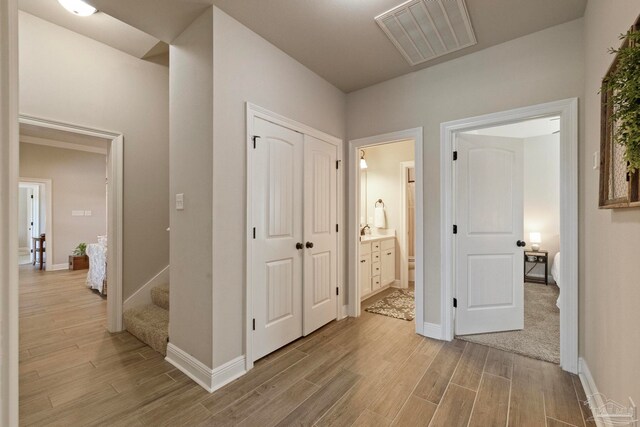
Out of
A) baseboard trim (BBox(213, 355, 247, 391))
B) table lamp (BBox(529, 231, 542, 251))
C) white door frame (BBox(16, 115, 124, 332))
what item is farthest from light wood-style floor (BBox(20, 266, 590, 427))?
table lamp (BBox(529, 231, 542, 251))

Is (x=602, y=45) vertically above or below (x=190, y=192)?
above

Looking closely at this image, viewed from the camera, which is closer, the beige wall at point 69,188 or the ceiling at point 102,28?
the ceiling at point 102,28

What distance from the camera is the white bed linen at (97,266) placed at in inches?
161

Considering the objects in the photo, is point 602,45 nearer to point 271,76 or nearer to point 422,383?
point 271,76

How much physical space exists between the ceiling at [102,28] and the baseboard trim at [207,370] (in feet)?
9.94

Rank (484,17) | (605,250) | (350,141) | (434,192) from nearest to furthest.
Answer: (605,250) → (484,17) → (434,192) → (350,141)

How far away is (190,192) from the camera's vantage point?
2.13m

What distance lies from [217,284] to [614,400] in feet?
7.57

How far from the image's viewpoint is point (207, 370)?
1952 millimetres

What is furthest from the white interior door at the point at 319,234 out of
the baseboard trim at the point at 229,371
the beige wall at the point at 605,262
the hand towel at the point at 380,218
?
the beige wall at the point at 605,262

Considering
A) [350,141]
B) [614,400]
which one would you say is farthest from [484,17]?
[614,400]

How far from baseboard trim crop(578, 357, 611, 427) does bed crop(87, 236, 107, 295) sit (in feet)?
17.4

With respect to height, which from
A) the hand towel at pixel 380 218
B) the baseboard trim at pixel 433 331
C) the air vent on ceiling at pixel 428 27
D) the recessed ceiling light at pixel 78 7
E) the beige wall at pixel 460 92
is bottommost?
the baseboard trim at pixel 433 331

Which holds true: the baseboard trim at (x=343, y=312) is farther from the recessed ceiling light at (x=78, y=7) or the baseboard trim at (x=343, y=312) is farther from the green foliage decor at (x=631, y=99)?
the recessed ceiling light at (x=78, y=7)
